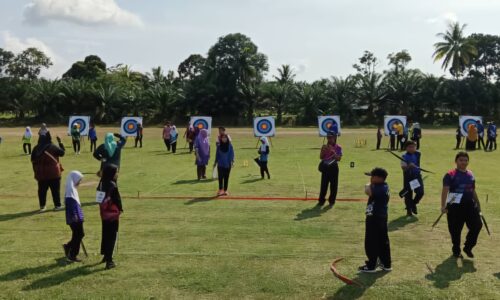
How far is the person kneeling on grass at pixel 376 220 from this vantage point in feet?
22.7

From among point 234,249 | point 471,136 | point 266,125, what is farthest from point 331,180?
point 266,125

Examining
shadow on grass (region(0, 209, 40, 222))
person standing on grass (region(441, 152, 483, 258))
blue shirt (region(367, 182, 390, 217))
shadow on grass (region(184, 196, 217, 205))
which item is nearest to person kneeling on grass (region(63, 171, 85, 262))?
shadow on grass (region(0, 209, 40, 222))

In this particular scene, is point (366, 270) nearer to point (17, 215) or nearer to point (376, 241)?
point (376, 241)

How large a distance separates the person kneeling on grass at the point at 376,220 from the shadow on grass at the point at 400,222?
8.35 feet

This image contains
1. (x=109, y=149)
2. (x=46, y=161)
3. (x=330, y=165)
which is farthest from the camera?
(x=330, y=165)

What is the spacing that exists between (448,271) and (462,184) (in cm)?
134

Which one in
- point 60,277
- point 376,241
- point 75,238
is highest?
point 376,241

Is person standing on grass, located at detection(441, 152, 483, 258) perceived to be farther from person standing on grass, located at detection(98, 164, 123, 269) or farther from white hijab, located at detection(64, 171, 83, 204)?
white hijab, located at detection(64, 171, 83, 204)

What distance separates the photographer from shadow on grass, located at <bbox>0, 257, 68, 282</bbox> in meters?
6.69

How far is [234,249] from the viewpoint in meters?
8.05

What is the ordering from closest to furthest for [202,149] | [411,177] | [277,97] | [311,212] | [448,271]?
[448,271], [411,177], [311,212], [202,149], [277,97]

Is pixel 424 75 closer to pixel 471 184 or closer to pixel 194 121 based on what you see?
pixel 194 121

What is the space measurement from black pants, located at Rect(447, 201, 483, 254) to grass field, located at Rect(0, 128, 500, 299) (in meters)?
0.28

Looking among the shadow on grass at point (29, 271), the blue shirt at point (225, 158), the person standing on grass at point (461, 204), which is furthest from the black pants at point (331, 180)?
the shadow on grass at point (29, 271)
